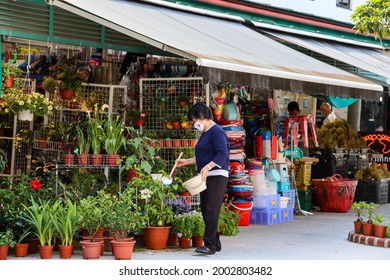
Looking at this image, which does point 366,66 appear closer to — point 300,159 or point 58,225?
point 300,159

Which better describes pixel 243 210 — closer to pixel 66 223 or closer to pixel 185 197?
pixel 185 197

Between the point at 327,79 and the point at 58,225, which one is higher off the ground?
the point at 327,79

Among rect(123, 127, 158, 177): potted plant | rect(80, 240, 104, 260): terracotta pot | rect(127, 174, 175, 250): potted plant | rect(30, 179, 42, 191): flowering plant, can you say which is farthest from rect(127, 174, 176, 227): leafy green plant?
rect(30, 179, 42, 191): flowering plant

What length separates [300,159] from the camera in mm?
17672

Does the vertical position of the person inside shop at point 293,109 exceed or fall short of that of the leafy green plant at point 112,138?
it exceeds it

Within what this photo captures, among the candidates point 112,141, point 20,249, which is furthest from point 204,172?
point 20,249

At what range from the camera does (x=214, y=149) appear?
446 inches

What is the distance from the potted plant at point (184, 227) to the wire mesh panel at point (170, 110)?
5.11 feet

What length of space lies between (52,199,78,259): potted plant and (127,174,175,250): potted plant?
1138 millimetres

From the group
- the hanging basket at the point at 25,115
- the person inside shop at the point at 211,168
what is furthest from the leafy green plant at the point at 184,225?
the hanging basket at the point at 25,115

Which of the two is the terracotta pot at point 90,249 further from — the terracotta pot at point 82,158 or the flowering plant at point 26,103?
the flowering plant at point 26,103

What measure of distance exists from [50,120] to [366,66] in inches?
252

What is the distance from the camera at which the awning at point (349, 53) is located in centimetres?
1636
